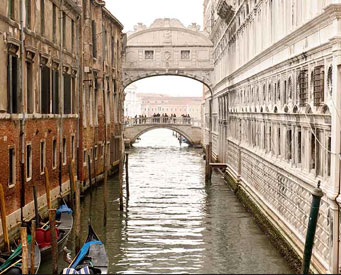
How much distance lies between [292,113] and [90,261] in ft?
12.6

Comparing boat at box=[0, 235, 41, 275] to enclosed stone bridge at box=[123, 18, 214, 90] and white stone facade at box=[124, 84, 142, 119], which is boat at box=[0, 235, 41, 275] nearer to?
enclosed stone bridge at box=[123, 18, 214, 90]

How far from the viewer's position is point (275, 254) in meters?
10.5

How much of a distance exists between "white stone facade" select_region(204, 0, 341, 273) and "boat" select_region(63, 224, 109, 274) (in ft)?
9.30

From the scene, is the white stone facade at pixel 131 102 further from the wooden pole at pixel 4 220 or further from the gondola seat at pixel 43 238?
the wooden pole at pixel 4 220

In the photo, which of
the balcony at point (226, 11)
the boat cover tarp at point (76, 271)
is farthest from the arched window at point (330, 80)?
the balcony at point (226, 11)

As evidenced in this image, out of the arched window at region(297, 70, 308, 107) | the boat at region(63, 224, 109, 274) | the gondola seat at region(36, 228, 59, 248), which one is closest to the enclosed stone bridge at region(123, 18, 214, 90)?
the boat at region(63, 224, 109, 274)

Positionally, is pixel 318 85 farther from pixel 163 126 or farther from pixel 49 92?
pixel 163 126

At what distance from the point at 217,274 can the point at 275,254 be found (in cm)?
141

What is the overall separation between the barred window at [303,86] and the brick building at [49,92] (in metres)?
4.61

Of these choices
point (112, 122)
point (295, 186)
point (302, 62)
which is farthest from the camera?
point (112, 122)

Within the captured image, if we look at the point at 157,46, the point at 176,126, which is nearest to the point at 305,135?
the point at 157,46

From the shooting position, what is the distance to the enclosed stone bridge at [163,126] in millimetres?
42031

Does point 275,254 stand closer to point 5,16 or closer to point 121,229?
point 121,229

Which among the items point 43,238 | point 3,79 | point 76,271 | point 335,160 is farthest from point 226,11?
point 76,271
